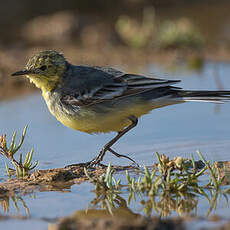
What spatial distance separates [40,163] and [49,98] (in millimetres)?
909

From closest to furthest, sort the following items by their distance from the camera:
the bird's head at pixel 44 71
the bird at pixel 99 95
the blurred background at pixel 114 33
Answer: the bird at pixel 99 95 < the bird's head at pixel 44 71 < the blurred background at pixel 114 33

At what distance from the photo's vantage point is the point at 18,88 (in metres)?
12.0

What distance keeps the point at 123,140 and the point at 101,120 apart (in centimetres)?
147

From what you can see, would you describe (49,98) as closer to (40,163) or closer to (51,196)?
(40,163)

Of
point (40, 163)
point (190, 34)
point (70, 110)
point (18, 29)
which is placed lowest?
point (40, 163)

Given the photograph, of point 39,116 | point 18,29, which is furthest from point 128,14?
point 39,116

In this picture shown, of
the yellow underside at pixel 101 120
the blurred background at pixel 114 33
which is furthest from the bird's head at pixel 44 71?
the blurred background at pixel 114 33

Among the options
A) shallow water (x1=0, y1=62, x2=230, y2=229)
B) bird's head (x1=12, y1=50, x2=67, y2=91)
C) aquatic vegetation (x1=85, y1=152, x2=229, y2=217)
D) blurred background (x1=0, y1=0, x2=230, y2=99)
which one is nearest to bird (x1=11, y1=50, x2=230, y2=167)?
bird's head (x1=12, y1=50, x2=67, y2=91)

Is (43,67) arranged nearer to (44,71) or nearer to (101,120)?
(44,71)

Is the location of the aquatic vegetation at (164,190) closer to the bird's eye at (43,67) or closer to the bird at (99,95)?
the bird at (99,95)

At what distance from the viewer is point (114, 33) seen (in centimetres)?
1609

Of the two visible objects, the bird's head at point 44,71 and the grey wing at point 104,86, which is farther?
the bird's head at point 44,71

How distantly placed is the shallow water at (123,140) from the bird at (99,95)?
61cm

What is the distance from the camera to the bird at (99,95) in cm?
680
